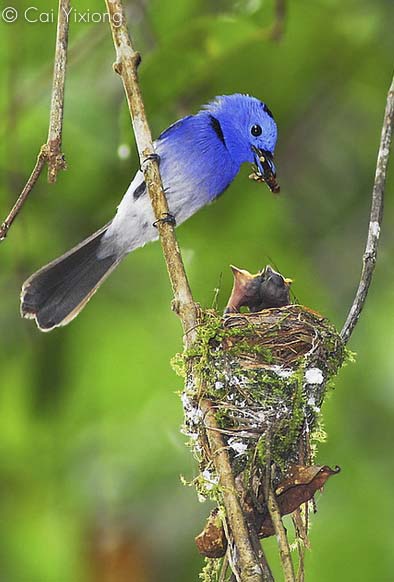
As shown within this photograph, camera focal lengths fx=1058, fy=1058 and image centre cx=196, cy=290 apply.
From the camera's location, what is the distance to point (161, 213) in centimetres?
329

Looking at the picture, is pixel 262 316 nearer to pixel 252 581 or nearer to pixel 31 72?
pixel 252 581

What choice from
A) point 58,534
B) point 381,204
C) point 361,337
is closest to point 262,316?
point 381,204

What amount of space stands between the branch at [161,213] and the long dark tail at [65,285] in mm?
1213

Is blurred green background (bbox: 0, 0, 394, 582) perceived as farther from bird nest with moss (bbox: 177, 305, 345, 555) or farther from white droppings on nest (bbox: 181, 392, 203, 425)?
white droppings on nest (bbox: 181, 392, 203, 425)

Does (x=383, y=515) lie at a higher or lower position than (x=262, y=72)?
lower

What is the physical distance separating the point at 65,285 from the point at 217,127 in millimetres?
1063

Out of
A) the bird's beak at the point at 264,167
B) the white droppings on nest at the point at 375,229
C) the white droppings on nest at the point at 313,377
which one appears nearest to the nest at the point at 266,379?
the white droppings on nest at the point at 313,377

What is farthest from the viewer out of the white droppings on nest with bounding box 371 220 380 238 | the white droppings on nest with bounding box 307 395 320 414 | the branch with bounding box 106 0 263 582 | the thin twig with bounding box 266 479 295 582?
the white droppings on nest with bounding box 307 395 320 414

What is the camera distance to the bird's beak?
4742 millimetres

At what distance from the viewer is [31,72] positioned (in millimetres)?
5469

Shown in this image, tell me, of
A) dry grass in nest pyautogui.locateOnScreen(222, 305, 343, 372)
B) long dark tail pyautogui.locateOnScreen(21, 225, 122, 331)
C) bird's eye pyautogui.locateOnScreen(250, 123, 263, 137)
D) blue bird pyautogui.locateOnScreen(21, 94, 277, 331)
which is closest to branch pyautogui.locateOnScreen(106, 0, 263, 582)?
dry grass in nest pyautogui.locateOnScreen(222, 305, 343, 372)

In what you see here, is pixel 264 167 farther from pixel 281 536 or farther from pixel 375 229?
pixel 281 536

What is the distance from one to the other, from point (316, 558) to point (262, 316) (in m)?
1.15

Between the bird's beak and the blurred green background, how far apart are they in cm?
41
